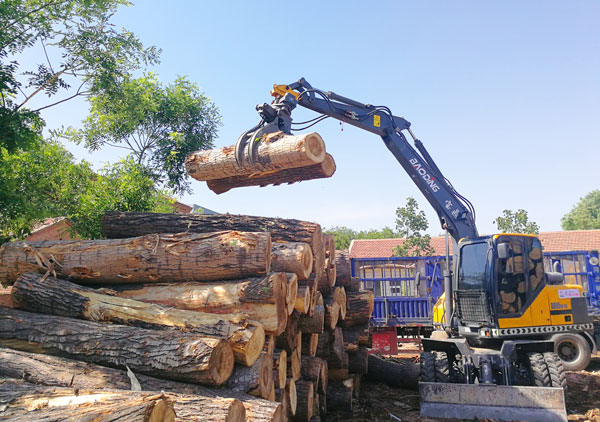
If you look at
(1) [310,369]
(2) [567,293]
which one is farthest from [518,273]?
(1) [310,369]

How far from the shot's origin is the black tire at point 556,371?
20.9ft

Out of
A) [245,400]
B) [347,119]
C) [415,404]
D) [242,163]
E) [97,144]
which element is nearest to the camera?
[245,400]

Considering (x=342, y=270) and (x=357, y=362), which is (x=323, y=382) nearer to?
(x=357, y=362)

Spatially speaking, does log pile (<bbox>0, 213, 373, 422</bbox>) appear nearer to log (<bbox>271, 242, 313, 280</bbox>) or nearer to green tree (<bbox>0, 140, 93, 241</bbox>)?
log (<bbox>271, 242, 313, 280</bbox>)

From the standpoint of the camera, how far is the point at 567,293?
764cm

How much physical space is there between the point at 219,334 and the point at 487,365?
439 centimetres

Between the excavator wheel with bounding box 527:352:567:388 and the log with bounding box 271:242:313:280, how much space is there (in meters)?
3.78

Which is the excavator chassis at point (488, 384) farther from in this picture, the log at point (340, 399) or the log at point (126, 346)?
the log at point (126, 346)

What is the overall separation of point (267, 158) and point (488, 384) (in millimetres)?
4477

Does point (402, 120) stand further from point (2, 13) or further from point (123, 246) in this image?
point (2, 13)

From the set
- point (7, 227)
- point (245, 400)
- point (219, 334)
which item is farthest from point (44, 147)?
point (245, 400)

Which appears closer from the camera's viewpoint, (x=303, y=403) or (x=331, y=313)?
(x=303, y=403)

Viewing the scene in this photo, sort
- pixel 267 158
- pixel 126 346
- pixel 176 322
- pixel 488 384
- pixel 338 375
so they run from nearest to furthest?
1. pixel 126 346
2. pixel 176 322
3. pixel 267 158
4. pixel 488 384
5. pixel 338 375

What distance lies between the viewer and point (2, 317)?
4.88 metres
